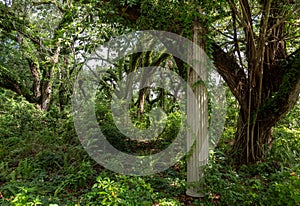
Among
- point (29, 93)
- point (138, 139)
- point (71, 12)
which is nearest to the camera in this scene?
point (71, 12)

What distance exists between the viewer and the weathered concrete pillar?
3.14 metres

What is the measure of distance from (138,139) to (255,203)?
3028 millimetres

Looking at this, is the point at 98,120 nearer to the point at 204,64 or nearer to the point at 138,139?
the point at 138,139

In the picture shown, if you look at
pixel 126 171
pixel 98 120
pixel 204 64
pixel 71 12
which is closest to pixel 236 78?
pixel 204 64

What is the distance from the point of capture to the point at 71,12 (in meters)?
3.63

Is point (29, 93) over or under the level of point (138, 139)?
over

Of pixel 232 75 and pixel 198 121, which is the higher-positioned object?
pixel 232 75

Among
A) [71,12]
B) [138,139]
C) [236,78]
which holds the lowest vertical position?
[138,139]

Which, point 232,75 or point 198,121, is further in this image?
point 232,75

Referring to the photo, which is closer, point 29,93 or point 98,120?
point 98,120

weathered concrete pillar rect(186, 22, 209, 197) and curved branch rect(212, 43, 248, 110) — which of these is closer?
weathered concrete pillar rect(186, 22, 209, 197)

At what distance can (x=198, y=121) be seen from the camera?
124 inches

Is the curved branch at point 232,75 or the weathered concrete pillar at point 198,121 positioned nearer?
the weathered concrete pillar at point 198,121

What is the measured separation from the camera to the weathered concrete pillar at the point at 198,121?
3.14 meters
